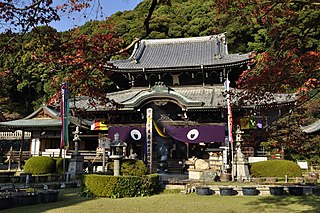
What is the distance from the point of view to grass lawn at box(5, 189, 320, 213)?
855cm

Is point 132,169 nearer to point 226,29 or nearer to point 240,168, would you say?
point 240,168

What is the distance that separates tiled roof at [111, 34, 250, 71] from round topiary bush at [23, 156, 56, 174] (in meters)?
7.98

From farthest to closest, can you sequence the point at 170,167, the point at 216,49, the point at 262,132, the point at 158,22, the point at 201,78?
the point at 158,22 < the point at 216,49 < the point at 201,78 < the point at 170,167 < the point at 262,132

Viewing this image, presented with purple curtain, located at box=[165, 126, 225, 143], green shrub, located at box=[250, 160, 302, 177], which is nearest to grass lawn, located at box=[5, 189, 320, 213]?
green shrub, located at box=[250, 160, 302, 177]

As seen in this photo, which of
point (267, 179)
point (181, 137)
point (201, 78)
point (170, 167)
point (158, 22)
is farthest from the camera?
point (158, 22)

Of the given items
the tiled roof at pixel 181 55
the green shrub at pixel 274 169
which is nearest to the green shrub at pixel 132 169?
the green shrub at pixel 274 169

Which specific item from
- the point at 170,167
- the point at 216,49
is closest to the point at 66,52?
the point at 170,167

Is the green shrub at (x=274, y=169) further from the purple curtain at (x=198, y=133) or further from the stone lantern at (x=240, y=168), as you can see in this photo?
the purple curtain at (x=198, y=133)

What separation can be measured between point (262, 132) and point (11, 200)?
743 centimetres

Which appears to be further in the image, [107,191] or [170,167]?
[170,167]

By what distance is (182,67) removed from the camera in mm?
20797

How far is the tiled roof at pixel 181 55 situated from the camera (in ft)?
69.5

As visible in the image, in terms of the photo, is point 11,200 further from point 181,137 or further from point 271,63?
point 181,137

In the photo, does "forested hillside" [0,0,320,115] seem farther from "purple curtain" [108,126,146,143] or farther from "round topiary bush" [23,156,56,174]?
"round topiary bush" [23,156,56,174]
